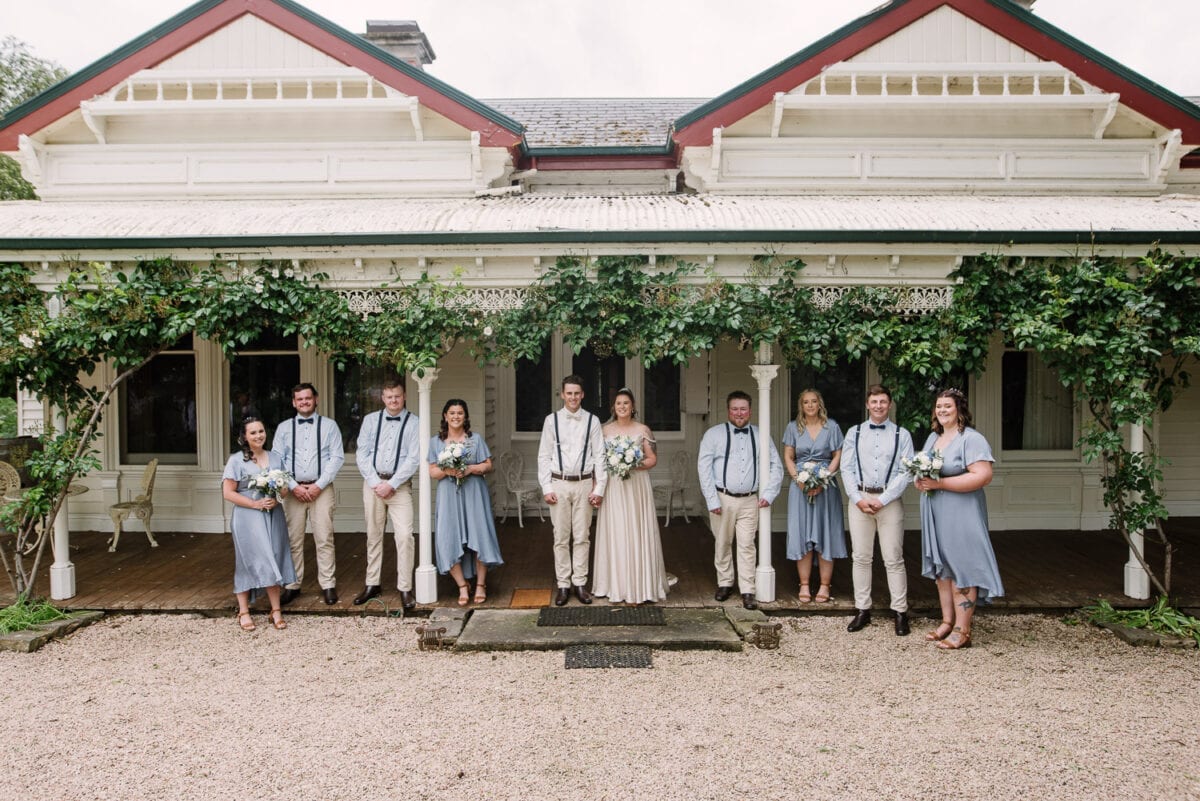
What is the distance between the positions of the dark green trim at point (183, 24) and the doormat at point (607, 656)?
6096mm

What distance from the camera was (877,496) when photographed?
5.68 metres

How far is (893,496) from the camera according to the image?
5559mm

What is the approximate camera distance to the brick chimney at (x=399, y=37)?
1109 cm

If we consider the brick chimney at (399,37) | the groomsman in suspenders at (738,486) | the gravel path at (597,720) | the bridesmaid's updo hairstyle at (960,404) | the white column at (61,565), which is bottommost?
the gravel path at (597,720)

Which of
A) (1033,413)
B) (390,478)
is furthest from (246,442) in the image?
(1033,413)

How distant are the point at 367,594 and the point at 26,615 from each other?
2607mm

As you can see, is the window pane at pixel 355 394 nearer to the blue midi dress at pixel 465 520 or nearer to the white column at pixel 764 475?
the blue midi dress at pixel 465 520

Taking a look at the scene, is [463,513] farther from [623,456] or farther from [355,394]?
[355,394]

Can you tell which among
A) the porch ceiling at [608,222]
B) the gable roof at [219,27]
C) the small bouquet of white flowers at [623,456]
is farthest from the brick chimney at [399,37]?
the small bouquet of white flowers at [623,456]

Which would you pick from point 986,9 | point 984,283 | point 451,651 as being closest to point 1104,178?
point 986,9

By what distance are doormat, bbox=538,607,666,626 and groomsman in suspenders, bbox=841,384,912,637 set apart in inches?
62.0

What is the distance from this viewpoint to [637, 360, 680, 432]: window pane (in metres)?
9.84

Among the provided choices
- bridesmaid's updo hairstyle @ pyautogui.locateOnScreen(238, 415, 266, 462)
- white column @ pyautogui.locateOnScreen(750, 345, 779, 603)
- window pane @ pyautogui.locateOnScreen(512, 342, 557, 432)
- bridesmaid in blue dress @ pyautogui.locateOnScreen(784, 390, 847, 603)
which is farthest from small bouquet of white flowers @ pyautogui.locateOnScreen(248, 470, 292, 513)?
window pane @ pyautogui.locateOnScreen(512, 342, 557, 432)

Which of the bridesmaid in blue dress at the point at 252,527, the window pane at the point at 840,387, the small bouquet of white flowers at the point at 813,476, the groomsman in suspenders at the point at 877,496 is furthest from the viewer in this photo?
the window pane at the point at 840,387
